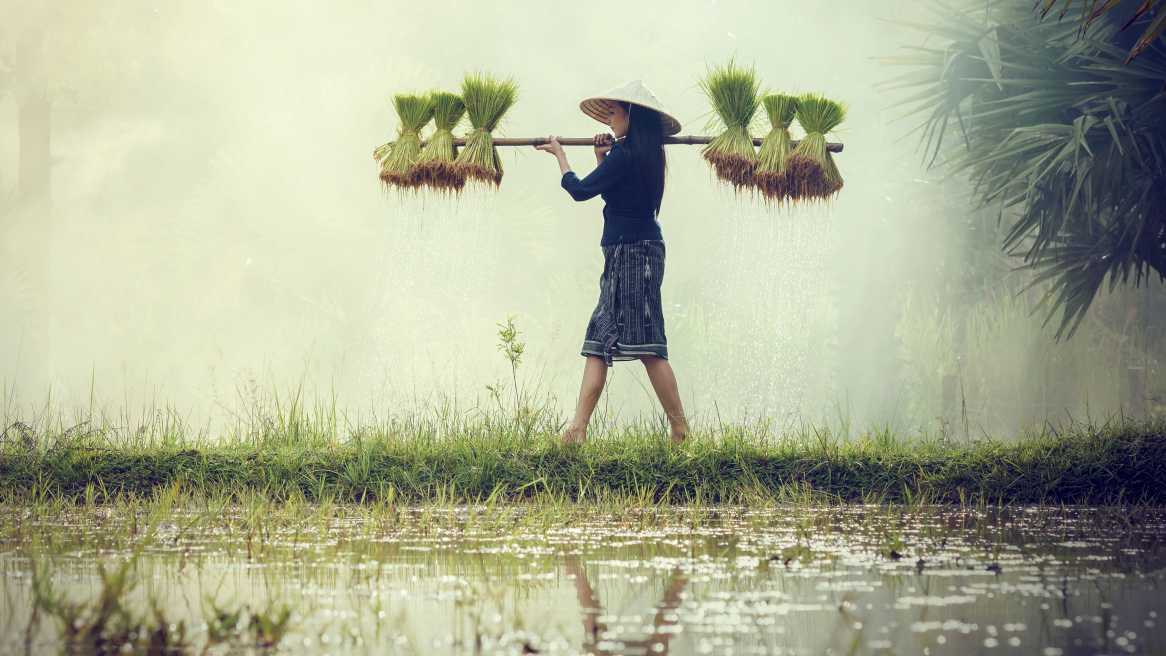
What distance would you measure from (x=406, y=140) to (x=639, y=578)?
4770 millimetres

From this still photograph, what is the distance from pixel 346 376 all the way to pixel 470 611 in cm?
1524

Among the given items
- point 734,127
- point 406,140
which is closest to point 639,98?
point 734,127

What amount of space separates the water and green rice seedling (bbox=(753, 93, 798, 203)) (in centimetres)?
260

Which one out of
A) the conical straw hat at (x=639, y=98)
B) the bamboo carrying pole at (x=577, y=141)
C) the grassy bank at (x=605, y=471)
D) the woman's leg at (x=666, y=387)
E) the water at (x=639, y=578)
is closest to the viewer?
the water at (x=639, y=578)

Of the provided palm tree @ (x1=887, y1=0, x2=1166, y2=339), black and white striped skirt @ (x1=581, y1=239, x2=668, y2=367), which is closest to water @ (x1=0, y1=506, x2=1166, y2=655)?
black and white striped skirt @ (x1=581, y1=239, x2=668, y2=367)

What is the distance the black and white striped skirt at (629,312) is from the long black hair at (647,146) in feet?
1.23

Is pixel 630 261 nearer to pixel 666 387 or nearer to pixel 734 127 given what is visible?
pixel 666 387

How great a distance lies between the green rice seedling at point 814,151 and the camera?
7.67 m

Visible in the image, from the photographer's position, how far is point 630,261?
712 centimetres

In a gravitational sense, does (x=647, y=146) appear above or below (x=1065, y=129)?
below

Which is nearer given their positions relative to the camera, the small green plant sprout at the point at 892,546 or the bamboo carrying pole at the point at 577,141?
the small green plant sprout at the point at 892,546

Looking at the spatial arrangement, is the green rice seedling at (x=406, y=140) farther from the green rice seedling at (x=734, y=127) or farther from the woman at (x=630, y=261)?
the green rice seedling at (x=734, y=127)

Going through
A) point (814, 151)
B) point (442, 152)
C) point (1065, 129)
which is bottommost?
point (814, 151)

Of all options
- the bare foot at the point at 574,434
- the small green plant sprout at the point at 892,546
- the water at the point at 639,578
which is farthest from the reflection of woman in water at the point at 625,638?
the bare foot at the point at 574,434
